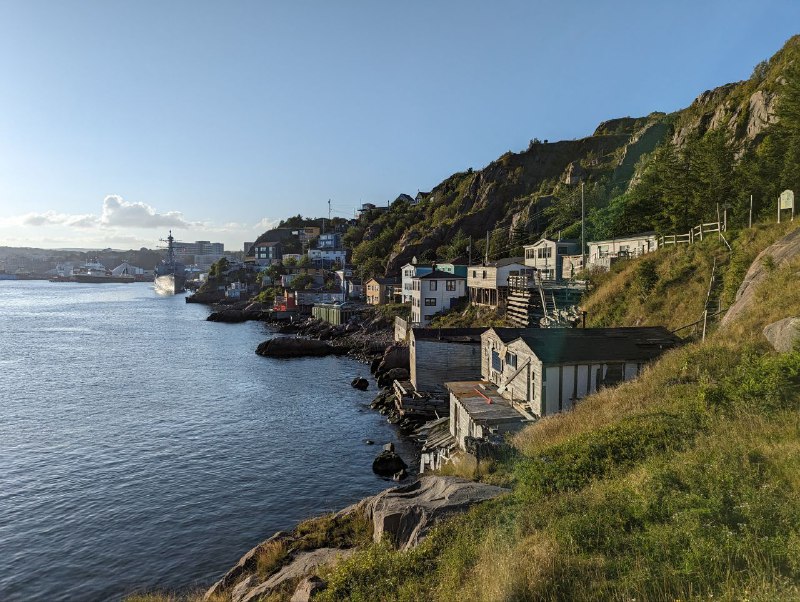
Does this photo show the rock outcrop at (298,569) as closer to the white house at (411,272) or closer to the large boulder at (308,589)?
the large boulder at (308,589)

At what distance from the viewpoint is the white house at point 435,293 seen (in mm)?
64938

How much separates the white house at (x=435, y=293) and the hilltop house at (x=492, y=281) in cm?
215

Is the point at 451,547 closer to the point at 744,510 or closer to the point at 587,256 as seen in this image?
the point at 744,510

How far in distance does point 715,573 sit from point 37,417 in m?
44.3

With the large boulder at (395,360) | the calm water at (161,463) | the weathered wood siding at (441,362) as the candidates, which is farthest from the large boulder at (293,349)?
the weathered wood siding at (441,362)

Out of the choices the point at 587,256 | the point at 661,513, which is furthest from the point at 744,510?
the point at 587,256

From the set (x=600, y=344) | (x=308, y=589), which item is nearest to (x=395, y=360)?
(x=600, y=344)

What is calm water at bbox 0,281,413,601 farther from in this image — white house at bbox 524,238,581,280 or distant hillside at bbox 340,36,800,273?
distant hillside at bbox 340,36,800,273

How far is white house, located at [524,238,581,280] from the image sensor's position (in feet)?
185

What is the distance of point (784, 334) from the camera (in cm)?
1655

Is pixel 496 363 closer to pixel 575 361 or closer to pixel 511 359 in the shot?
pixel 511 359

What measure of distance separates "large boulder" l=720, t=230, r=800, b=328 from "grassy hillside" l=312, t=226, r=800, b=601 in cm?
705

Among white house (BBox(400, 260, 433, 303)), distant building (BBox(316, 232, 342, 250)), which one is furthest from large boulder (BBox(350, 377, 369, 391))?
distant building (BBox(316, 232, 342, 250))

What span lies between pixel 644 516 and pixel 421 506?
4887mm
